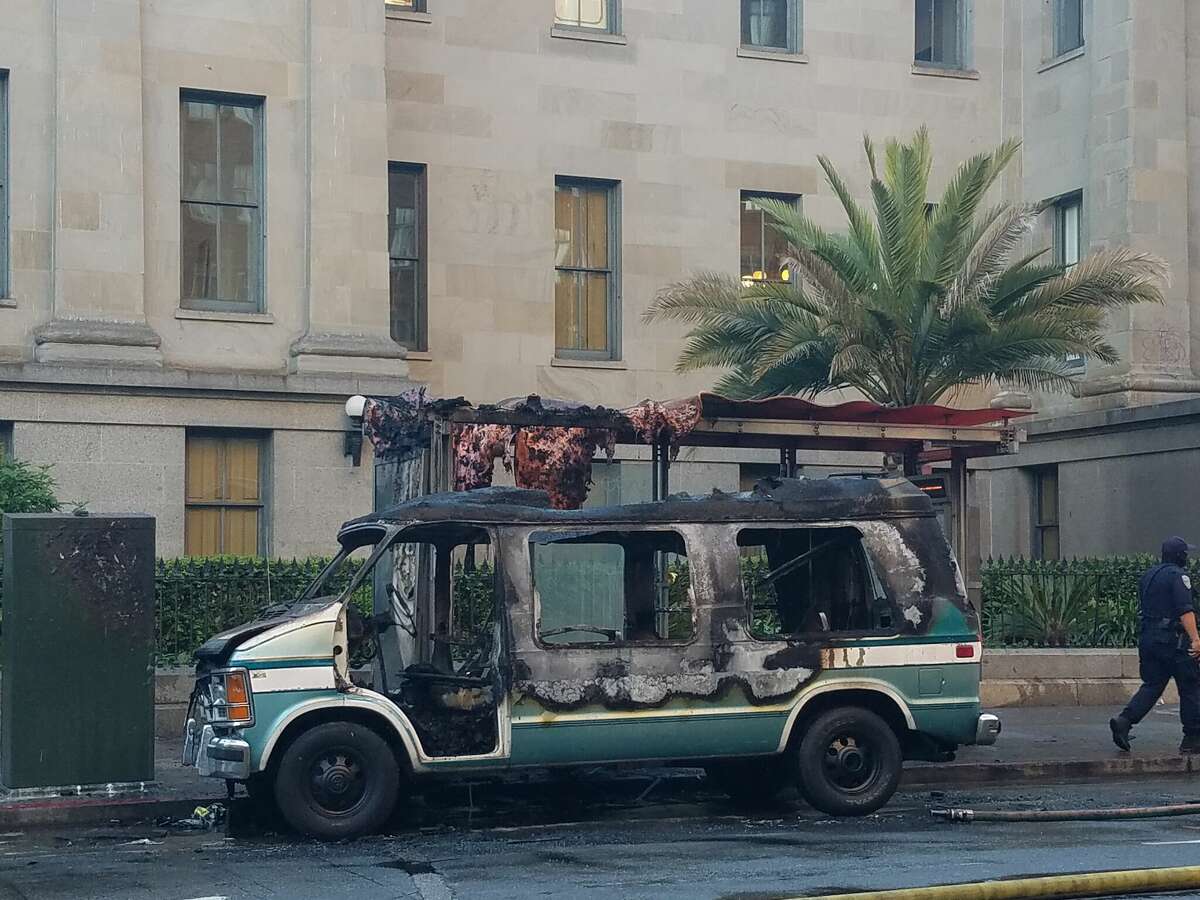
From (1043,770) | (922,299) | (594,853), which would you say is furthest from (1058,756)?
(922,299)

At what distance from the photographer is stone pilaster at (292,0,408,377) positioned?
840 inches

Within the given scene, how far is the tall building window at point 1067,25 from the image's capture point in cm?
→ 2655

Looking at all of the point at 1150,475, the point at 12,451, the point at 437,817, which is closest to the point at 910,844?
the point at 437,817

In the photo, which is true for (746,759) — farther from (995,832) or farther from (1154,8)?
(1154,8)

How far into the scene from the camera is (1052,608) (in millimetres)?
19531

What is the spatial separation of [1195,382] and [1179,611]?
11.0 m

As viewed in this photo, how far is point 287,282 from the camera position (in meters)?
21.4

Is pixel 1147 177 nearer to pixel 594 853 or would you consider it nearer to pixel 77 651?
pixel 77 651

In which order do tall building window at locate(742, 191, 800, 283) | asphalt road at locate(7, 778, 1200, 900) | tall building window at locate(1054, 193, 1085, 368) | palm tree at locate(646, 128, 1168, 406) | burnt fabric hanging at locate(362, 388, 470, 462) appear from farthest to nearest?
tall building window at locate(1054, 193, 1085, 368)
tall building window at locate(742, 191, 800, 283)
palm tree at locate(646, 128, 1168, 406)
burnt fabric hanging at locate(362, 388, 470, 462)
asphalt road at locate(7, 778, 1200, 900)

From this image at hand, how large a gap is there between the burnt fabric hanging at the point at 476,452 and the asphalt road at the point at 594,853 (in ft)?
8.58

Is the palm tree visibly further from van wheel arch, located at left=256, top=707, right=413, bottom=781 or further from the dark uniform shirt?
van wheel arch, located at left=256, top=707, right=413, bottom=781

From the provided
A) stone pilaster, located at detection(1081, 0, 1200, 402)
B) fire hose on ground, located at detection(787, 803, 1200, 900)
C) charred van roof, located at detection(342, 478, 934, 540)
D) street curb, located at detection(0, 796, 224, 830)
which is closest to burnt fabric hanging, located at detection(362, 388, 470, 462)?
charred van roof, located at detection(342, 478, 934, 540)

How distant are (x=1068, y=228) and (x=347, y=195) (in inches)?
432

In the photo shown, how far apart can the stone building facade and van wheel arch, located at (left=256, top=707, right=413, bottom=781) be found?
Answer: 9.56m
